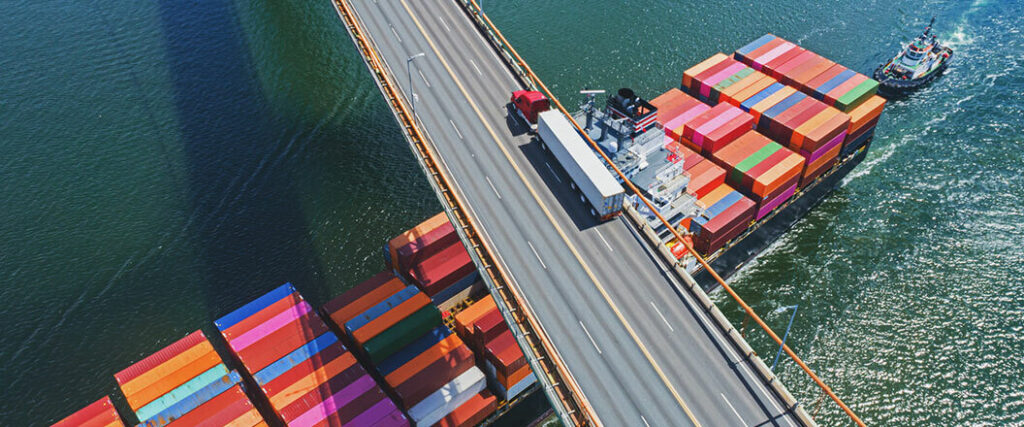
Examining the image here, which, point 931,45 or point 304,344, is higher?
point 304,344

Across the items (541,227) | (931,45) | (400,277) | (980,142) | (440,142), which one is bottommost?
(980,142)

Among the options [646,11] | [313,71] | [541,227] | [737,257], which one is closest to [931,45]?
[646,11]

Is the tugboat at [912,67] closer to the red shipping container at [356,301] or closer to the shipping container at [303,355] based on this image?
the red shipping container at [356,301]

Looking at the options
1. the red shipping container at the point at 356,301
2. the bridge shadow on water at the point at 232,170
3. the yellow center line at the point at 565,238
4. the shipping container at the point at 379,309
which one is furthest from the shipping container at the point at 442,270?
the bridge shadow on water at the point at 232,170

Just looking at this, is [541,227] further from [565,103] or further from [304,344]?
[565,103]

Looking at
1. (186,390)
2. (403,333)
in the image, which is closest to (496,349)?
(403,333)

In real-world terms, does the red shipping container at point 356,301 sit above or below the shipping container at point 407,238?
below
